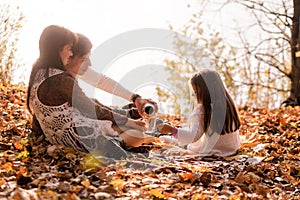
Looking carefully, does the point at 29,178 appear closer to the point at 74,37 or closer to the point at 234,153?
the point at 74,37

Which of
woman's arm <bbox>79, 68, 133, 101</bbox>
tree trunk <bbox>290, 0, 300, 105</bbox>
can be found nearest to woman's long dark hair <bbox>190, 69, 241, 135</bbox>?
woman's arm <bbox>79, 68, 133, 101</bbox>

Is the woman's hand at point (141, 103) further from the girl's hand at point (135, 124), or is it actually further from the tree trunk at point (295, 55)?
the tree trunk at point (295, 55)

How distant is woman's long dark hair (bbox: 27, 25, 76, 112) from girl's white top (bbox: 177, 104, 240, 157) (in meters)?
1.14

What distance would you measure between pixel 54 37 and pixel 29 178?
1192 millimetres

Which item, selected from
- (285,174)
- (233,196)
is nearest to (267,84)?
(285,174)

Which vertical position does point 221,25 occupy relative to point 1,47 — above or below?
above

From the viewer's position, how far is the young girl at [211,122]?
3.71m

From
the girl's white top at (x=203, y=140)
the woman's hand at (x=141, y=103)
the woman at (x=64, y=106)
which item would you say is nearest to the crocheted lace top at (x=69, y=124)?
the woman at (x=64, y=106)

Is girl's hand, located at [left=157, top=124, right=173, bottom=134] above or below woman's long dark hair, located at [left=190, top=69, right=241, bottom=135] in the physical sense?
below

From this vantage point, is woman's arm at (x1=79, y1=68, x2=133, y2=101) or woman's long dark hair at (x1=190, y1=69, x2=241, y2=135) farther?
woman's arm at (x1=79, y1=68, x2=133, y2=101)

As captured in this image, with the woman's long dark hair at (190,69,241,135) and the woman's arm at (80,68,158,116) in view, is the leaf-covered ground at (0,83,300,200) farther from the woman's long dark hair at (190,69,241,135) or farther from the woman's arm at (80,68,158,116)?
Result: the woman's arm at (80,68,158,116)

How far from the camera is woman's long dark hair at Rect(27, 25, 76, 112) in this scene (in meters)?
3.31

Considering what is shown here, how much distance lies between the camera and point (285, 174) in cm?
322

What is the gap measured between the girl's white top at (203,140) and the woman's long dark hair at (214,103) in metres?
0.04
